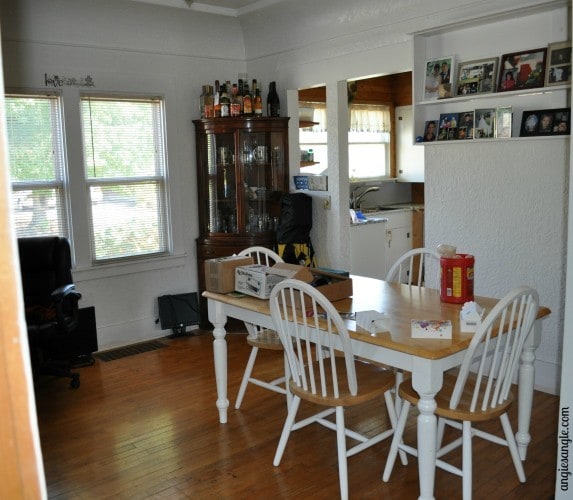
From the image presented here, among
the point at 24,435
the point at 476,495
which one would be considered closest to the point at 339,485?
the point at 476,495

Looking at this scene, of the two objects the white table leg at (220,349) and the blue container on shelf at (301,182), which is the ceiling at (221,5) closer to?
the blue container on shelf at (301,182)

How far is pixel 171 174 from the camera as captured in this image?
519 centimetres

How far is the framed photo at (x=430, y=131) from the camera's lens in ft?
13.3

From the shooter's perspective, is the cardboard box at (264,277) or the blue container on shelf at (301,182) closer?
the cardboard box at (264,277)

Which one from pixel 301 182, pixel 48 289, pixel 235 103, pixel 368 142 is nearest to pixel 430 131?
pixel 301 182

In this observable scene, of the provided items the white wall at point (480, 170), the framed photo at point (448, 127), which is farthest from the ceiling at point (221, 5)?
the framed photo at point (448, 127)

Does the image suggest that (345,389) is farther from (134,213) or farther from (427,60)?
(134,213)

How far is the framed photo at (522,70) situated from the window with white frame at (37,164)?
3.11 metres

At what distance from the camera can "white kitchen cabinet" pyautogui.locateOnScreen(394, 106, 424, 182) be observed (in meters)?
7.13

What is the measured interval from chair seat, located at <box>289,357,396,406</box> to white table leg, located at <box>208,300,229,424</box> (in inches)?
26.4

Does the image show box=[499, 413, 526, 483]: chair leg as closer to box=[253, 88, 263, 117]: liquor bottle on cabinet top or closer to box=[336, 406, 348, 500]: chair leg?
box=[336, 406, 348, 500]: chair leg

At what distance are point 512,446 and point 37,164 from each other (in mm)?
3692

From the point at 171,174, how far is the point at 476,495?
3560mm

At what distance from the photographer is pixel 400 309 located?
280cm
